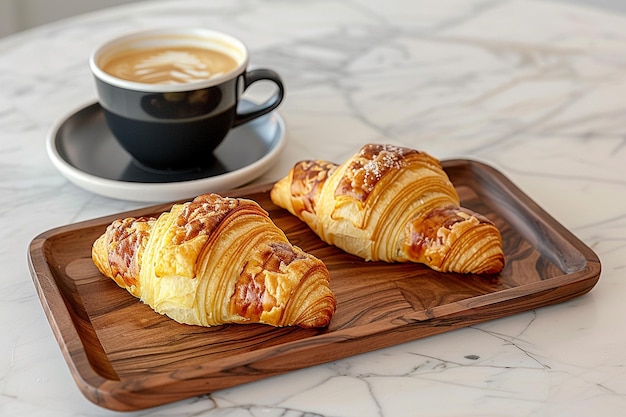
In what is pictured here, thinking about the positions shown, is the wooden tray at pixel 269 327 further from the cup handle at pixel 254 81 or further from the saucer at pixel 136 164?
the cup handle at pixel 254 81

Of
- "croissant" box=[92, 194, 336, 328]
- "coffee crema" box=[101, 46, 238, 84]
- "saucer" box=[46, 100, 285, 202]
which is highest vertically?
"coffee crema" box=[101, 46, 238, 84]

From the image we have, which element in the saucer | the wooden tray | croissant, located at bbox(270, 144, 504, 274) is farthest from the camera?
the saucer

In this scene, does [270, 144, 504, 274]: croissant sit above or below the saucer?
above

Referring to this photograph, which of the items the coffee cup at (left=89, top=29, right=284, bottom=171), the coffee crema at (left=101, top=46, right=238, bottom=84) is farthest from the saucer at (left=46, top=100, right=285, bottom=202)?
the coffee crema at (left=101, top=46, right=238, bottom=84)

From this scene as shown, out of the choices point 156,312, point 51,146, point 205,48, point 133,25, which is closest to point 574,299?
point 156,312

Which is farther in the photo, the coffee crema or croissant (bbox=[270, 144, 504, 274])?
the coffee crema

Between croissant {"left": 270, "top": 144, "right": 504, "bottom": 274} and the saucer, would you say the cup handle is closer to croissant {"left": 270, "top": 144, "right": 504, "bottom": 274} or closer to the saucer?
the saucer

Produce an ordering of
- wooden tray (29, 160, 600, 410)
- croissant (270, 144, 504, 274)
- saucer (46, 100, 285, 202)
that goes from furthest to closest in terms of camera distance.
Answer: saucer (46, 100, 285, 202) < croissant (270, 144, 504, 274) < wooden tray (29, 160, 600, 410)

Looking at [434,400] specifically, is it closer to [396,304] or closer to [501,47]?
[396,304]
